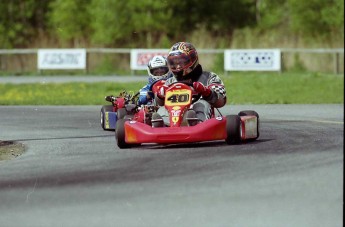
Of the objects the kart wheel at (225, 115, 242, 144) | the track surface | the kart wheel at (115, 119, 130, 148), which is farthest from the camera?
the kart wheel at (115, 119, 130, 148)

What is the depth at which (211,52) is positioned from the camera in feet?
147

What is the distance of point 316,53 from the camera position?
45.5 m

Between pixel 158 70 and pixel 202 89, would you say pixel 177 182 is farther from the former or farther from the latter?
pixel 158 70

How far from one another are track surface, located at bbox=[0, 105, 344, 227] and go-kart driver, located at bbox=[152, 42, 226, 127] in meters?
0.46

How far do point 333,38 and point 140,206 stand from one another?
139ft

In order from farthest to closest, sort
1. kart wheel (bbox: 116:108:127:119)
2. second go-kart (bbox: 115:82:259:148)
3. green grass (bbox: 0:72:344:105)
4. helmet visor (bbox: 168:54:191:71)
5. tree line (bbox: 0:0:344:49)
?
1. tree line (bbox: 0:0:344:49)
2. green grass (bbox: 0:72:344:105)
3. kart wheel (bbox: 116:108:127:119)
4. helmet visor (bbox: 168:54:191:71)
5. second go-kart (bbox: 115:82:259:148)

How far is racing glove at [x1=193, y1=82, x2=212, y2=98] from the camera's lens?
555 inches

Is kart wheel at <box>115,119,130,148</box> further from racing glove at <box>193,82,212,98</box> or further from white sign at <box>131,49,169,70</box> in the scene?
white sign at <box>131,49,169,70</box>

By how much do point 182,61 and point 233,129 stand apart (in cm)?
134

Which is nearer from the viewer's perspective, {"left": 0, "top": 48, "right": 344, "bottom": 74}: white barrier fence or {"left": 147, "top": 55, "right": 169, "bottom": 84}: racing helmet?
{"left": 147, "top": 55, "right": 169, "bottom": 84}: racing helmet

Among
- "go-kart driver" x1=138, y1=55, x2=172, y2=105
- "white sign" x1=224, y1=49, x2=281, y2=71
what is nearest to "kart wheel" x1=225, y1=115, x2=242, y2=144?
"go-kart driver" x1=138, y1=55, x2=172, y2=105

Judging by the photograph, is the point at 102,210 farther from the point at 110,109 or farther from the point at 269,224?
the point at 110,109

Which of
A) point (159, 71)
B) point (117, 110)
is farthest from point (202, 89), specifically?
point (117, 110)

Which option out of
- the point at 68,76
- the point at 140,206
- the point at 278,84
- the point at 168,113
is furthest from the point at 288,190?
the point at 68,76
